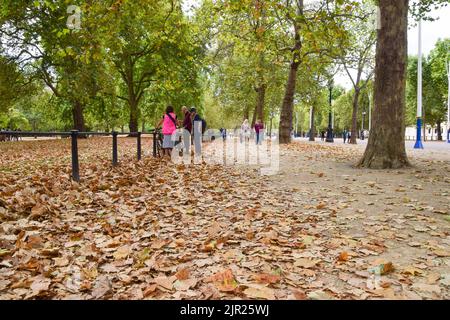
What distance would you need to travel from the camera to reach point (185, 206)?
17.7 feet

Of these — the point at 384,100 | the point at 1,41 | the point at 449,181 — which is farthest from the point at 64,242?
the point at 1,41

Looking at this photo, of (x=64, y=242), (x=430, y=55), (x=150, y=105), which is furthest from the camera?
(x=430, y=55)

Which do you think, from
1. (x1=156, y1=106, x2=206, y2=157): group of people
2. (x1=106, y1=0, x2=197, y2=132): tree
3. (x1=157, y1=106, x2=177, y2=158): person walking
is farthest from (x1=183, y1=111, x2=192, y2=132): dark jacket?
(x1=106, y1=0, x2=197, y2=132): tree

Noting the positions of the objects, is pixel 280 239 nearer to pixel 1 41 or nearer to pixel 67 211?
pixel 67 211

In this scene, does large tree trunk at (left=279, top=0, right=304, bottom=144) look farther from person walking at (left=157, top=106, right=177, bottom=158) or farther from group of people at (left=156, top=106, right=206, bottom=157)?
person walking at (left=157, top=106, right=177, bottom=158)

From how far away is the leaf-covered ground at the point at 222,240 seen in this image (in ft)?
8.73

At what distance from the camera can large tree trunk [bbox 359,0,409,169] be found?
8.67 metres

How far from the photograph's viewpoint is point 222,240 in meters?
3.66

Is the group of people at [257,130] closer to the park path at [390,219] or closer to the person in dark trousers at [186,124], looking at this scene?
the person in dark trousers at [186,124]

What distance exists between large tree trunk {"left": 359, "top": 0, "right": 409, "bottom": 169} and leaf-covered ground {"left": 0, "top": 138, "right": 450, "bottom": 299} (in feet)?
6.20

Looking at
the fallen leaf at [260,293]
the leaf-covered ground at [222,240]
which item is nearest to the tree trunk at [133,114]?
the leaf-covered ground at [222,240]

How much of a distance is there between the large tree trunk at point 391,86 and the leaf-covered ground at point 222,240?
1.89 m

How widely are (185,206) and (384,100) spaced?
6.28m

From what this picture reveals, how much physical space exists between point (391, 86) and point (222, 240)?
23.5 feet
